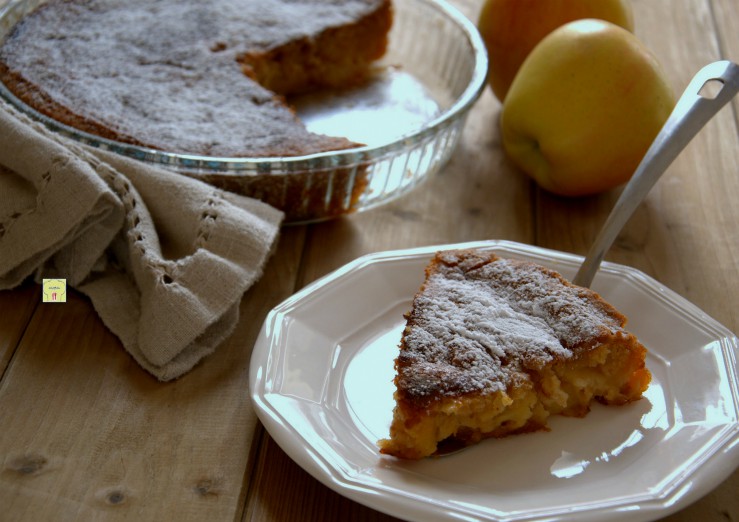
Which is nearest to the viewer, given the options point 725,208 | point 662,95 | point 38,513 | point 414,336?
point 38,513

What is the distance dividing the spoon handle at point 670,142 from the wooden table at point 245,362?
0.23m

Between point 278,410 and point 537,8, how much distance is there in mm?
1122

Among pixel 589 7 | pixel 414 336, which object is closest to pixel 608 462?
pixel 414 336

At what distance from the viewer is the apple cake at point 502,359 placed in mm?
1073

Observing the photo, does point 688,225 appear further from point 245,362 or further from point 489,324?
point 245,362

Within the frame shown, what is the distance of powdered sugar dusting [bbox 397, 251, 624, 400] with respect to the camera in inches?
42.9

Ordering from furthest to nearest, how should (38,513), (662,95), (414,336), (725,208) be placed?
(725,208) < (662,95) < (414,336) < (38,513)

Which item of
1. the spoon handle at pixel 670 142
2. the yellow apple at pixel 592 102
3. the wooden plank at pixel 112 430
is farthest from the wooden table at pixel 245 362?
the spoon handle at pixel 670 142

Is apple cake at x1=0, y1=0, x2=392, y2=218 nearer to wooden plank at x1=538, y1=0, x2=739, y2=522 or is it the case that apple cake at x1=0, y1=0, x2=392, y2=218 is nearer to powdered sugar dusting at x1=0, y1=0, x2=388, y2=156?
powdered sugar dusting at x1=0, y1=0, x2=388, y2=156

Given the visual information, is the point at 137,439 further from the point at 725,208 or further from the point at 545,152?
the point at 725,208

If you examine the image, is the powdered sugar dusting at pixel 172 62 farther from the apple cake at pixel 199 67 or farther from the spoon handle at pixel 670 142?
the spoon handle at pixel 670 142

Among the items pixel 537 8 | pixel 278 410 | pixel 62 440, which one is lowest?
pixel 62 440

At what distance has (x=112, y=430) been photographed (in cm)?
115

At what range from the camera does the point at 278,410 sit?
3.60 ft
